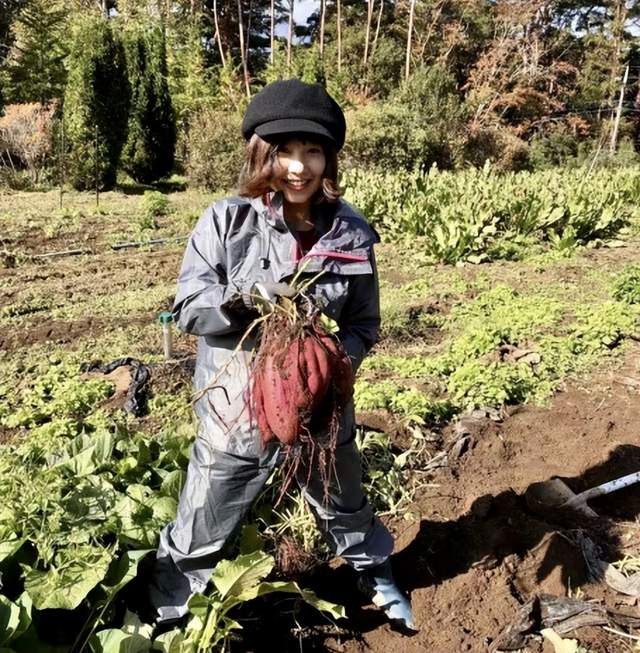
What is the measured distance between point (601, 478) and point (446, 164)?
625 inches

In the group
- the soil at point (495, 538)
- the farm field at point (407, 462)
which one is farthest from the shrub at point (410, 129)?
the soil at point (495, 538)

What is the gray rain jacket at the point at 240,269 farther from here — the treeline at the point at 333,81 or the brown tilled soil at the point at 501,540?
the treeline at the point at 333,81

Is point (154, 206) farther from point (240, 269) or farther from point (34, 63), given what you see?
point (34, 63)

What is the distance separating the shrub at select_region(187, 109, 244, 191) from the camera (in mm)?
16047

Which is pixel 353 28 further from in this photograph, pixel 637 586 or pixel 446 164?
pixel 637 586

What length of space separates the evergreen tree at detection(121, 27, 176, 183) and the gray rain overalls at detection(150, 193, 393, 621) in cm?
1611

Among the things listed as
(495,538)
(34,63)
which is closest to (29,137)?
Answer: (34,63)

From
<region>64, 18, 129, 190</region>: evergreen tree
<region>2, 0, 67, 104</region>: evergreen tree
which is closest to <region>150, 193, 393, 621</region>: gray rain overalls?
<region>64, 18, 129, 190</region>: evergreen tree

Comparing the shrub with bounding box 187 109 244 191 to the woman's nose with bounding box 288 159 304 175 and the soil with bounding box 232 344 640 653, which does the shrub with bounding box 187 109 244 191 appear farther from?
the woman's nose with bounding box 288 159 304 175

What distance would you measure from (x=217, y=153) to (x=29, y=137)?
4752mm

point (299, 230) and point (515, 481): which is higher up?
point (299, 230)

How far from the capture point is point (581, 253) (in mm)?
8930

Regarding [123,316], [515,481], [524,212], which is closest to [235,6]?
[524,212]

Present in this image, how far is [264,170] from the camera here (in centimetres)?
193
